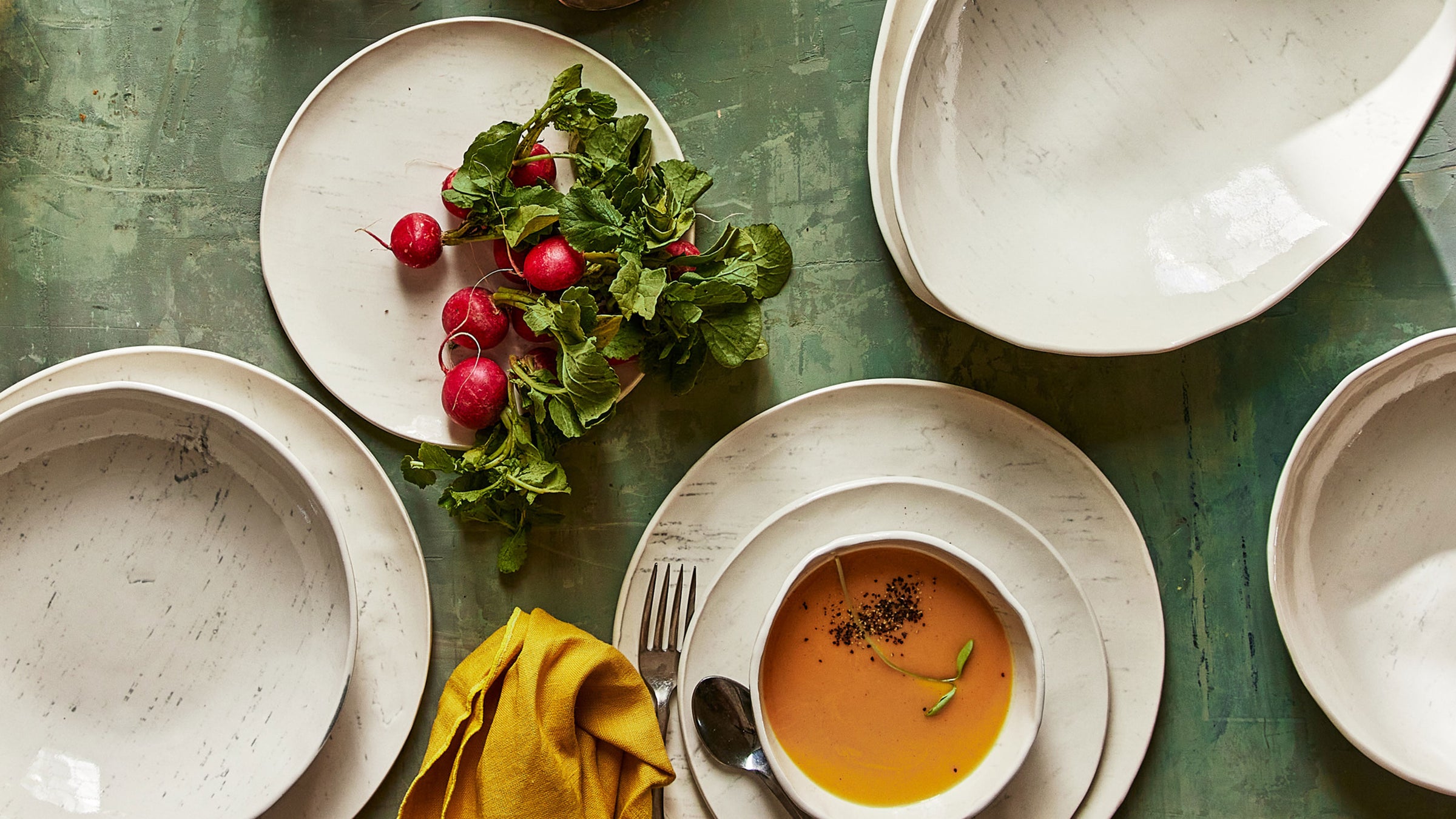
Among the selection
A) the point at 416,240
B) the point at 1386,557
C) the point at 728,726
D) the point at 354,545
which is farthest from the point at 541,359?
the point at 1386,557

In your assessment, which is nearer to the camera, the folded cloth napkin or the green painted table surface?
the folded cloth napkin

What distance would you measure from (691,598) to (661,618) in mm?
42

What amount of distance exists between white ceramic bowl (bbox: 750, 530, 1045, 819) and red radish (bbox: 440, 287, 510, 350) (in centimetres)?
42

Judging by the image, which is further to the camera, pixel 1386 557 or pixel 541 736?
pixel 1386 557

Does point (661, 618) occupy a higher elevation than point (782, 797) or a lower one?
higher

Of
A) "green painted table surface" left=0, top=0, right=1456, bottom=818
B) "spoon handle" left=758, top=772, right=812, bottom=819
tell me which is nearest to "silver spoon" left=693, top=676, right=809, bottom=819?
"spoon handle" left=758, top=772, right=812, bottom=819

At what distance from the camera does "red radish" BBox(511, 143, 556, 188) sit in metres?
0.91

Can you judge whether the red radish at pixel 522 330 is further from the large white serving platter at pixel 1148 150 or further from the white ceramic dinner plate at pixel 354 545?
the large white serving platter at pixel 1148 150

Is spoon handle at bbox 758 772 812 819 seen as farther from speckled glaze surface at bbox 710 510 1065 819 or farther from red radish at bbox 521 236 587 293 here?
red radish at bbox 521 236 587 293

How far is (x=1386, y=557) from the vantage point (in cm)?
96

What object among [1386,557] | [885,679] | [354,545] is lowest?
[1386,557]

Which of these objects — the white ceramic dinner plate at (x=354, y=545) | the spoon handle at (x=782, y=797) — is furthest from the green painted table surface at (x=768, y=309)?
the spoon handle at (x=782, y=797)

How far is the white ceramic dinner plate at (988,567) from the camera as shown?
35.4 inches

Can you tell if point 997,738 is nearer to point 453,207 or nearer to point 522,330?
point 522,330
